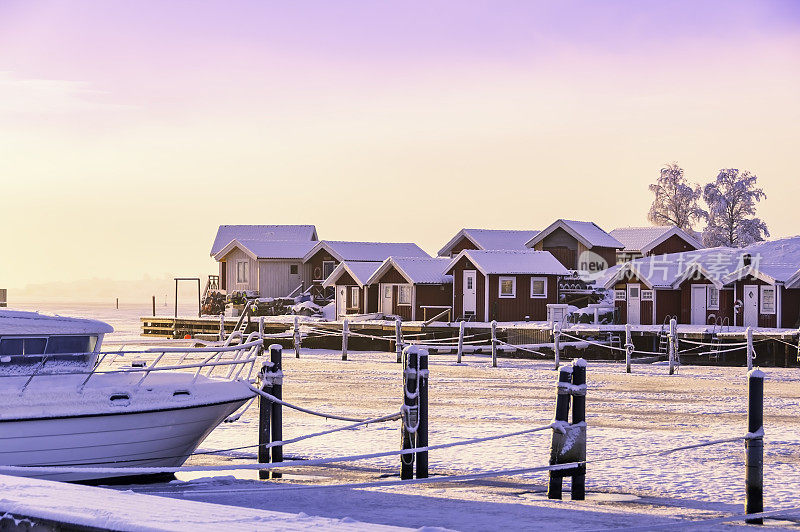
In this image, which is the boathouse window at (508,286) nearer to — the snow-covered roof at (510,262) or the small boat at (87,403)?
the snow-covered roof at (510,262)

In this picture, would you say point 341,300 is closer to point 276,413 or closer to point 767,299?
point 767,299

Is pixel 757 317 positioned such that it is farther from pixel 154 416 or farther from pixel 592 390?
pixel 154 416

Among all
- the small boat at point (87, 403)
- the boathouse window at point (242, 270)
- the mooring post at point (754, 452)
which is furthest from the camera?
the boathouse window at point (242, 270)

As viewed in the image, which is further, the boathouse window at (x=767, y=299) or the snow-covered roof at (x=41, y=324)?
the boathouse window at (x=767, y=299)

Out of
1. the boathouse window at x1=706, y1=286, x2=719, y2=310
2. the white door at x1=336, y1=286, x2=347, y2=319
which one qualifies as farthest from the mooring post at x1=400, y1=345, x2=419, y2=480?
the white door at x1=336, y1=286, x2=347, y2=319

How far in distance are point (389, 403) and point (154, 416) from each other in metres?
Answer: 9.22

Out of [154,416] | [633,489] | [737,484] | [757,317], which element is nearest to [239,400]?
[154,416]

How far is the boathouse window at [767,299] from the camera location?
166 feet

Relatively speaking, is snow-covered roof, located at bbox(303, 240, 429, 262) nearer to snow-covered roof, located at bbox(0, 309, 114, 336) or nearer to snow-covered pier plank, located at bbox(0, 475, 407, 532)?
snow-covered roof, located at bbox(0, 309, 114, 336)

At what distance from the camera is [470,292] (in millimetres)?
57469

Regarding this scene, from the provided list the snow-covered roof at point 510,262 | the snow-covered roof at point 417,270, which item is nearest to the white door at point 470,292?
the snow-covered roof at point 510,262

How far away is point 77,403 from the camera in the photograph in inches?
512

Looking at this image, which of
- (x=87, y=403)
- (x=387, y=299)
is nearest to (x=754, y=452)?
(x=87, y=403)

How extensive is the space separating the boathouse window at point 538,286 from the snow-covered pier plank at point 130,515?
172ft
